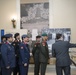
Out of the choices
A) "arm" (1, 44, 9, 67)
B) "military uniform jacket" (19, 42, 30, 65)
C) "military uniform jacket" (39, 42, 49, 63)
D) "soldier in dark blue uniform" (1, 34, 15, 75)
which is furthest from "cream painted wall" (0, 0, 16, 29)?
"arm" (1, 44, 9, 67)

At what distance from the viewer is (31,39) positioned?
937 cm

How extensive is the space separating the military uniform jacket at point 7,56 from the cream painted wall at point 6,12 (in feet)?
14.8

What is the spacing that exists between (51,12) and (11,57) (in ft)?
15.1

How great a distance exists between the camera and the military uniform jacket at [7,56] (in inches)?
205

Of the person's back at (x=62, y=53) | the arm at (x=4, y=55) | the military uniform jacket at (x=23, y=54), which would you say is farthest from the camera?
the military uniform jacket at (x=23, y=54)

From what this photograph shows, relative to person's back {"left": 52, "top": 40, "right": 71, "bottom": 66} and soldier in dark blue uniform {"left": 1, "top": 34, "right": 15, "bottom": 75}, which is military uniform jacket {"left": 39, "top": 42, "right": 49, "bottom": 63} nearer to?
person's back {"left": 52, "top": 40, "right": 71, "bottom": 66}

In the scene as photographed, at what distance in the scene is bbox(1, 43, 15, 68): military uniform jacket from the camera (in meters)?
5.20

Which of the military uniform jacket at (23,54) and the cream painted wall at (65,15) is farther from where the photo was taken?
the cream painted wall at (65,15)

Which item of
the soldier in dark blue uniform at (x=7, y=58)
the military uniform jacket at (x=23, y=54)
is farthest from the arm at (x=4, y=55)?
the military uniform jacket at (x=23, y=54)

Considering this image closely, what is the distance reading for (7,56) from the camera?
5.27 meters

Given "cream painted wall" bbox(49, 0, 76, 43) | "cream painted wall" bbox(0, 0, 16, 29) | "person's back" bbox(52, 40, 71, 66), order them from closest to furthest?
"person's back" bbox(52, 40, 71, 66) < "cream painted wall" bbox(49, 0, 76, 43) < "cream painted wall" bbox(0, 0, 16, 29)

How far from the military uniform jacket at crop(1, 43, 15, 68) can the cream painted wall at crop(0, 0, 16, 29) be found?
4509 mm

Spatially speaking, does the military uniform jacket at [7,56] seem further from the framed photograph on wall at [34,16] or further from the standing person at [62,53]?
the framed photograph on wall at [34,16]

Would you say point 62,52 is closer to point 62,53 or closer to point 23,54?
point 62,53
